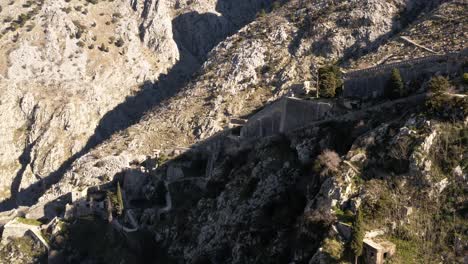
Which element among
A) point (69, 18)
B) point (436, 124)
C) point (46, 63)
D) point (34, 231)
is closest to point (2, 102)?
point (46, 63)

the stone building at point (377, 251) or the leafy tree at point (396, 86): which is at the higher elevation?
the leafy tree at point (396, 86)

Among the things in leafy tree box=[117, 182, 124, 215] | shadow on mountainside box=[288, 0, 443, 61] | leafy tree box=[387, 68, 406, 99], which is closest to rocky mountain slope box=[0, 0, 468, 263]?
shadow on mountainside box=[288, 0, 443, 61]

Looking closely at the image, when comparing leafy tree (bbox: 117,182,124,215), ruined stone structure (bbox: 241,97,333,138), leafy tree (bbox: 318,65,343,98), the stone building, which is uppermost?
leafy tree (bbox: 318,65,343,98)

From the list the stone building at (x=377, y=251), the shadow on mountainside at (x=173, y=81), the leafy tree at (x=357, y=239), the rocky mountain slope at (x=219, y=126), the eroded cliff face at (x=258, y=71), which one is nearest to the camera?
the stone building at (x=377, y=251)

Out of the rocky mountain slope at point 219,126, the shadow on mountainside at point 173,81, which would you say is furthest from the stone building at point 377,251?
the shadow on mountainside at point 173,81

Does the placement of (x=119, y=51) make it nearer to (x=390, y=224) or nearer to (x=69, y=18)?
Result: (x=69, y=18)

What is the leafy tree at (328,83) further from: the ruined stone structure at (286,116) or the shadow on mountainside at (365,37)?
the shadow on mountainside at (365,37)

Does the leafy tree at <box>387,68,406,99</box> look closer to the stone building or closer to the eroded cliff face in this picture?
the stone building
